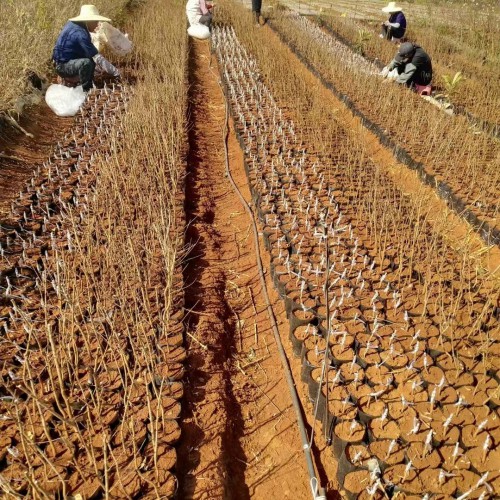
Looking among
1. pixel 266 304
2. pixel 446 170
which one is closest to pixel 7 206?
pixel 266 304

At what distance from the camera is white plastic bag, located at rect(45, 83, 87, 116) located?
5.22m

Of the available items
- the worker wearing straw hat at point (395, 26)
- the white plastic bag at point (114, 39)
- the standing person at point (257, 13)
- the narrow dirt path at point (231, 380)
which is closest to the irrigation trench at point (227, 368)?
the narrow dirt path at point (231, 380)

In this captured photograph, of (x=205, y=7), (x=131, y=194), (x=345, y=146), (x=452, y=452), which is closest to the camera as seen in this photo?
(x=452, y=452)

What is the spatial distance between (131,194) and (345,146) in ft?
7.92

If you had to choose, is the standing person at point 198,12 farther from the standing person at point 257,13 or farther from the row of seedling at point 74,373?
the row of seedling at point 74,373

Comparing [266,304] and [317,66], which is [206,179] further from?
[317,66]

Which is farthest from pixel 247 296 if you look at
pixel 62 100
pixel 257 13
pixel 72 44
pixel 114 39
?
pixel 257 13

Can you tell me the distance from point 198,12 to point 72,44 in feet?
15.0

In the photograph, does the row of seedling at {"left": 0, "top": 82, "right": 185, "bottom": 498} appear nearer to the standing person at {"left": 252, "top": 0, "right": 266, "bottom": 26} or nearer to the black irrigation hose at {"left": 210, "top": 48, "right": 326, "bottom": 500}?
the black irrigation hose at {"left": 210, "top": 48, "right": 326, "bottom": 500}

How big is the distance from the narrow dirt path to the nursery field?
13 millimetres

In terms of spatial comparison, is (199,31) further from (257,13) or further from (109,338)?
(109,338)

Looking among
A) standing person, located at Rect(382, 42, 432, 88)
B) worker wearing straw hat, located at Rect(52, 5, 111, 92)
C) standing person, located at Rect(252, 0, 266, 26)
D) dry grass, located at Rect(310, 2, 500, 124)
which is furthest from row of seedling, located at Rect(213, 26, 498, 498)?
standing person, located at Rect(252, 0, 266, 26)

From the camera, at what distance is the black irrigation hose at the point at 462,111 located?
4.76 meters

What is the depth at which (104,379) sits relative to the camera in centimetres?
209
